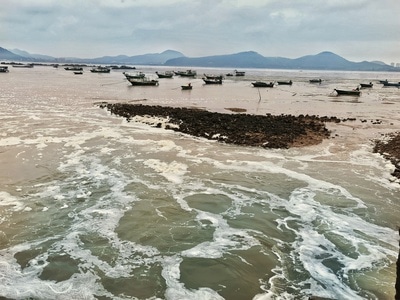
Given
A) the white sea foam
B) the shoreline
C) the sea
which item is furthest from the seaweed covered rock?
the white sea foam

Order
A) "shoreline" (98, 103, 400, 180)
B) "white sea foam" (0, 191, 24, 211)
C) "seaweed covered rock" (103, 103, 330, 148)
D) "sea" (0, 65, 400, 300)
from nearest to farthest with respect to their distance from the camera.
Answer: "sea" (0, 65, 400, 300), "white sea foam" (0, 191, 24, 211), "shoreline" (98, 103, 400, 180), "seaweed covered rock" (103, 103, 330, 148)

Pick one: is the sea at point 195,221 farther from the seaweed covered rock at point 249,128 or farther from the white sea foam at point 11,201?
the seaweed covered rock at point 249,128

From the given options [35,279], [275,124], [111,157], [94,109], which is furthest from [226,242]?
[94,109]

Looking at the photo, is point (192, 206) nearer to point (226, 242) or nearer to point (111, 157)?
point (226, 242)

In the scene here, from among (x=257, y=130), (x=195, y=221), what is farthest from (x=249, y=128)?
(x=195, y=221)

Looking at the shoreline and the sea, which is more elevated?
the shoreline

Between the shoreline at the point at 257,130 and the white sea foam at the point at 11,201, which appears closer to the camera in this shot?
the white sea foam at the point at 11,201

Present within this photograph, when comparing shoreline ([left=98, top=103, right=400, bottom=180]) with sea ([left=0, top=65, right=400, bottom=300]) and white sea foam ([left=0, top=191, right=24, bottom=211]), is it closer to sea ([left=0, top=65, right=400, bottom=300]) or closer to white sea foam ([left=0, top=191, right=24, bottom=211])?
sea ([left=0, top=65, right=400, bottom=300])

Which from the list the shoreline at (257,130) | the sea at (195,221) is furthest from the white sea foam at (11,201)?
the shoreline at (257,130)
